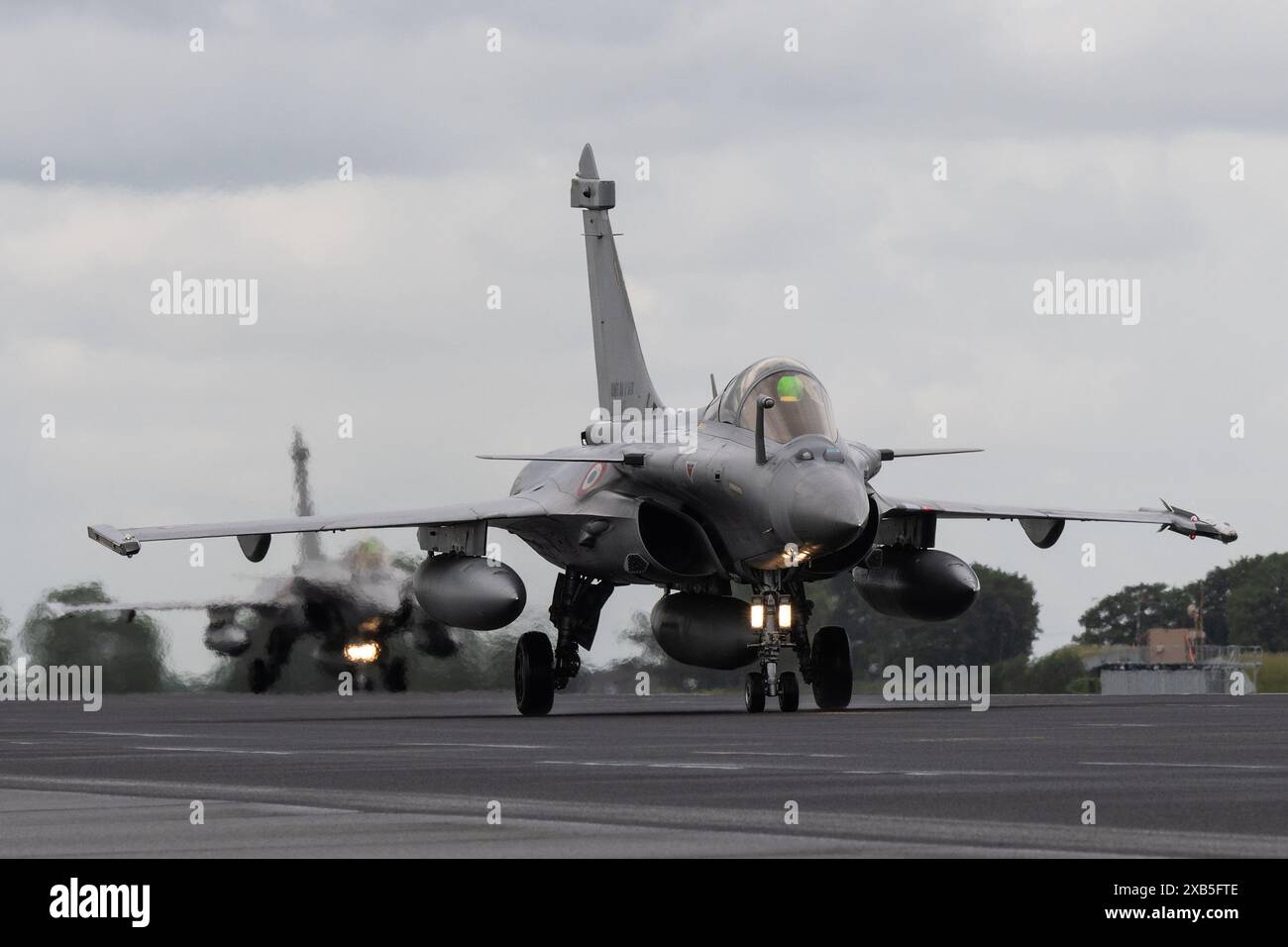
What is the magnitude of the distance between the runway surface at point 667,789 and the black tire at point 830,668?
427 cm

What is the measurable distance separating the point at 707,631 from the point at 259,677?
19149 mm

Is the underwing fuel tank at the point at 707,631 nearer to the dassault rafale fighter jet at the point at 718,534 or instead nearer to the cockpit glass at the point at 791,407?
the dassault rafale fighter jet at the point at 718,534

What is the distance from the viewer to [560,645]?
3011cm

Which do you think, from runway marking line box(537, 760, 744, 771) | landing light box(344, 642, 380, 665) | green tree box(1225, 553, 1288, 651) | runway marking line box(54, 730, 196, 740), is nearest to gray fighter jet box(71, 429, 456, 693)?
landing light box(344, 642, 380, 665)

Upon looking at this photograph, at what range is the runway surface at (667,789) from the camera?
388 inches

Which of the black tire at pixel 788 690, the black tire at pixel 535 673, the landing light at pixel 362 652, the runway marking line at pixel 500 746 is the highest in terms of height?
the landing light at pixel 362 652

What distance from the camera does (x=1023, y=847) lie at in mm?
9398

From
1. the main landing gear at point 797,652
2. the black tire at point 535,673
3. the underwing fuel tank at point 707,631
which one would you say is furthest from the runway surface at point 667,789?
the black tire at point 535,673

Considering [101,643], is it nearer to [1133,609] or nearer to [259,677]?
[259,677]

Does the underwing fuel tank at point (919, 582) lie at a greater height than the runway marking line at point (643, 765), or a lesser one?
greater

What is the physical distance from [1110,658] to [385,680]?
25.4 m

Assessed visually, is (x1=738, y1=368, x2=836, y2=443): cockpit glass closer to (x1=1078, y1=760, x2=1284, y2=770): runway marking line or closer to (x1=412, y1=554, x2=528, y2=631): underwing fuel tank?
(x1=412, y1=554, x2=528, y2=631): underwing fuel tank
